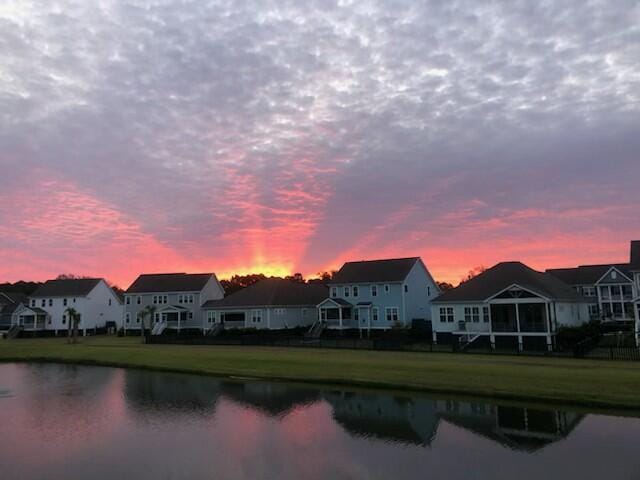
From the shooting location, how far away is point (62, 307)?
8744 centimetres

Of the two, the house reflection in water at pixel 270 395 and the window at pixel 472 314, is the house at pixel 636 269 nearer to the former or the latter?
the window at pixel 472 314

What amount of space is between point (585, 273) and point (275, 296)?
46.7 metres

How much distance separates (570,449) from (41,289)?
9104cm

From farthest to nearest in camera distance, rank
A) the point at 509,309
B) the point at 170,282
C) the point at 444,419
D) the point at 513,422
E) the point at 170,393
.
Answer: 1. the point at 170,282
2. the point at 509,309
3. the point at 170,393
4. the point at 444,419
5. the point at 513,422

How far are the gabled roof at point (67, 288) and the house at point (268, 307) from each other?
26.7 metres

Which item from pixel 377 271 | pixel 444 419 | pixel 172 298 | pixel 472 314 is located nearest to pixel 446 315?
pixel 472 314

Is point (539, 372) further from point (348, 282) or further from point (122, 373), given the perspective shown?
point (348, 282)

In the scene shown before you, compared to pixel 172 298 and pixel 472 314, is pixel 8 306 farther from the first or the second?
pixel 472 314

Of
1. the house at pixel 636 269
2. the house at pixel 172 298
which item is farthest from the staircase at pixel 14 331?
the house at pixel 636 269

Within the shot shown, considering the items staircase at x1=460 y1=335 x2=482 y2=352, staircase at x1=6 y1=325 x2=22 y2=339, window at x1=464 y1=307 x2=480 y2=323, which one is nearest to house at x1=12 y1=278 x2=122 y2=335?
staircase at x1=6 y1=325 x2=22 y2=339

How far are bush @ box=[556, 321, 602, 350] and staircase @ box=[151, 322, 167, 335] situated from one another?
2009 inches

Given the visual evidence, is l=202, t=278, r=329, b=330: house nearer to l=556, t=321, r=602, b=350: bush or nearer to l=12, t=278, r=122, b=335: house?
l=12, t=278, r=122, b=335: house

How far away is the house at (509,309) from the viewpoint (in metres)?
46.4

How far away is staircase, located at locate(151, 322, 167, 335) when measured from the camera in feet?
240
